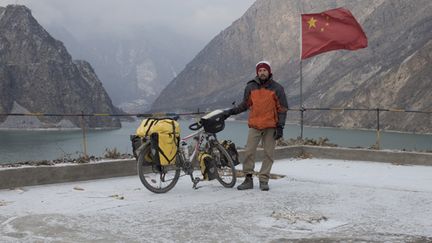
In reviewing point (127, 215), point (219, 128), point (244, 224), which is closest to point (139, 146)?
point (219, 128)

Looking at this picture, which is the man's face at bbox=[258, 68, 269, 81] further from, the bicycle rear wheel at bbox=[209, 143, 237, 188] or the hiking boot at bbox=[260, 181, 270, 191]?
the hiking boot at bbox=[260, 181, 270, 191]

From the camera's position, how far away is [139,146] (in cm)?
733

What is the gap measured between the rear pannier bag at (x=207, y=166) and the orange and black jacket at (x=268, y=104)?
80 centimetres

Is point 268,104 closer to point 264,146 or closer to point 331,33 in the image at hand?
point 264,146

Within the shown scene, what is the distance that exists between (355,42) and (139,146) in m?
7.59

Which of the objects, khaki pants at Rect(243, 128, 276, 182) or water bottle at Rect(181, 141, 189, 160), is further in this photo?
khaki pants at Rect(243, 128, 276, 182)

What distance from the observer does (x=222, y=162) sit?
306 inches

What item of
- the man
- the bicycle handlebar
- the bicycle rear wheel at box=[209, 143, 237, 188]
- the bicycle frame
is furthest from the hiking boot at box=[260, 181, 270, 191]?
→ the bicycle handlebar

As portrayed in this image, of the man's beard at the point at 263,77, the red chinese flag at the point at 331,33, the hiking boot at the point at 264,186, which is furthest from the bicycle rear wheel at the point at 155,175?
the red chinese flag at the point at 331,33

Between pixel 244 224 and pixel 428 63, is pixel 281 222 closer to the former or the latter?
pixel 244 224

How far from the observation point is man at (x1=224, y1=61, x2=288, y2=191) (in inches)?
300

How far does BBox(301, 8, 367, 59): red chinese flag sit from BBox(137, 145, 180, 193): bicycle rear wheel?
6.47 metres

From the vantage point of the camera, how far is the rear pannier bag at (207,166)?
7598 mm

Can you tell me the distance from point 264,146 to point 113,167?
254 cm
